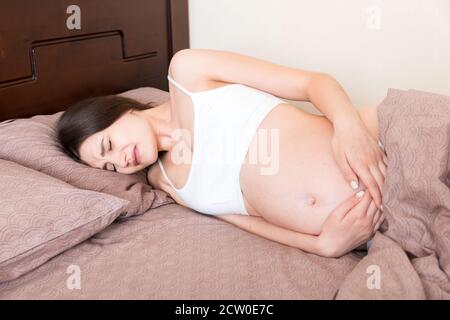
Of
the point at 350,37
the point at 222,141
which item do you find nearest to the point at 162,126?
the point at 222,141

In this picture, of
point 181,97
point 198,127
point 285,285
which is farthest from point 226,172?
point 285,285

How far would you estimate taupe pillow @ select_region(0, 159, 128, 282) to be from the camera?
1.00 m

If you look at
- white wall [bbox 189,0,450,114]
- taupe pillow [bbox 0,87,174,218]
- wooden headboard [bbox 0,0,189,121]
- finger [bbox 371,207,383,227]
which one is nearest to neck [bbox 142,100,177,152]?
taupe pillow [bbox 0,87,174,218]

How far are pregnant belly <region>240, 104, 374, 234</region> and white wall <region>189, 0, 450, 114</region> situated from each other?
665 mm

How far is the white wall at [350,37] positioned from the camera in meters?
1.66

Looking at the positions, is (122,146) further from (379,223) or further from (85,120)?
(379,223)

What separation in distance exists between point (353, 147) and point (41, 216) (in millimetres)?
685

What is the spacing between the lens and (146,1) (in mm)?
1819

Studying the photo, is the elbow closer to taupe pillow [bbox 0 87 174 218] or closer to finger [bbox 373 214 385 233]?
finger [bbox 373 214 385 233]

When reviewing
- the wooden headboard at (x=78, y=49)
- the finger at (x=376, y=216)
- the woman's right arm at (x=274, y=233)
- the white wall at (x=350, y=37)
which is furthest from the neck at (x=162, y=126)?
the white wall at (x=350, y=37)

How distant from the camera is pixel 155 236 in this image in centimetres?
115

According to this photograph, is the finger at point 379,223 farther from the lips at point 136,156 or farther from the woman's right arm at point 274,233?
the lips at point 136,156
